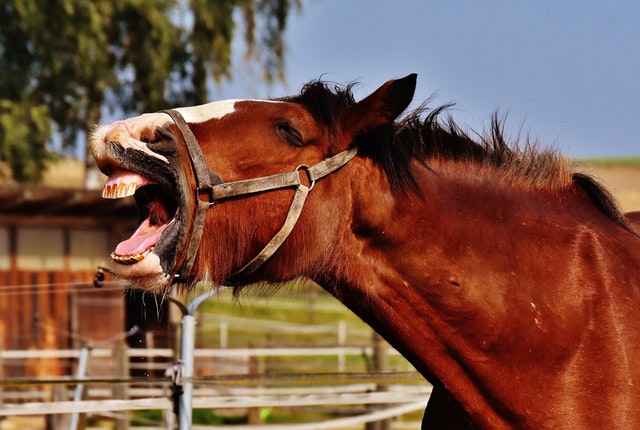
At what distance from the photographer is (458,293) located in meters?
3.01

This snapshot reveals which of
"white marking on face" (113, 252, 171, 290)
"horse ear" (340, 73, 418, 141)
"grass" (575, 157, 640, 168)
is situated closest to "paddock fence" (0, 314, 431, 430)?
"white marking on face" (113, 252, 171, 290)

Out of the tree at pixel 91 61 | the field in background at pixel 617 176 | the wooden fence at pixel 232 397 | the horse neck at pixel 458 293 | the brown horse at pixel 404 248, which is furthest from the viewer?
the field in background at pixel 617 176

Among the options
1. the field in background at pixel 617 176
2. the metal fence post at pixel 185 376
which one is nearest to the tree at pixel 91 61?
the field in background at pixel 617 176

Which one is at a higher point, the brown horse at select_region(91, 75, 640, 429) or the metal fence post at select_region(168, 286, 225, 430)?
the brown horse at select_region(91, 75, 640, 429)

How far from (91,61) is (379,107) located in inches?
751

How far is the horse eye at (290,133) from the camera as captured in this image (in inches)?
117

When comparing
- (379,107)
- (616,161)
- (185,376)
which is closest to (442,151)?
(379,107)

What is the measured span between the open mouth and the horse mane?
0.58 metres

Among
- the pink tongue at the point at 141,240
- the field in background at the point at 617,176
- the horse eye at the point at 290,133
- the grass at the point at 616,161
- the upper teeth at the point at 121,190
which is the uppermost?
the grass at the point at 616,161

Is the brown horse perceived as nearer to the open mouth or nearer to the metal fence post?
the open mouth

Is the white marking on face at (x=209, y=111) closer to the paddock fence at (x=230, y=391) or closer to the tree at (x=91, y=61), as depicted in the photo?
the paddock fence at (x=230, y=391)

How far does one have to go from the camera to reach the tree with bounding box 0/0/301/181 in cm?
2081

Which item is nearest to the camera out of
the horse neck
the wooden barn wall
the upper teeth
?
the upper teeth

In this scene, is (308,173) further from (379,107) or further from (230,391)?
(230,391)
